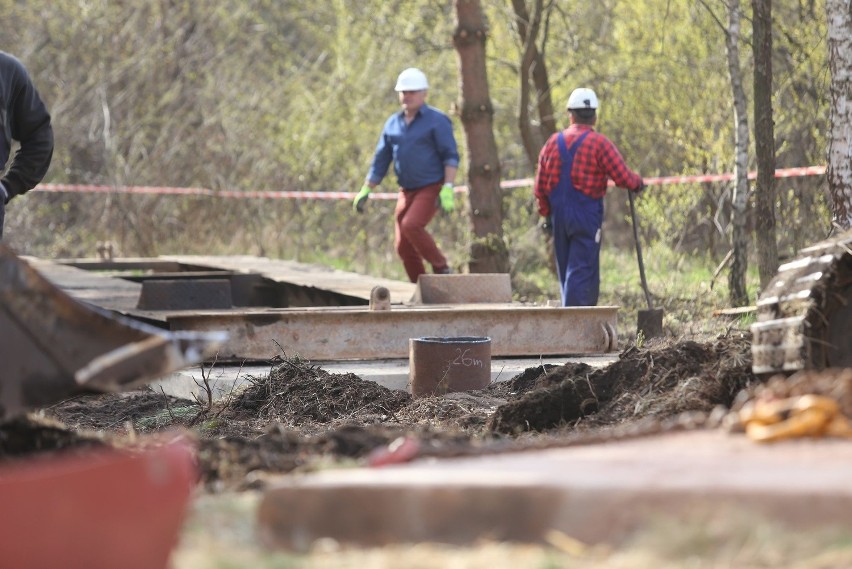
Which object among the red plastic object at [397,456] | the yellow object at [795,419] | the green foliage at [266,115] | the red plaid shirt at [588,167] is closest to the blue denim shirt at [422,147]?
the red plaid shirt at [588,167]

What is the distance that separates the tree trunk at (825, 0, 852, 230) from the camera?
9633 mm

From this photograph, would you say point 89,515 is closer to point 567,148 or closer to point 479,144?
point 567,148

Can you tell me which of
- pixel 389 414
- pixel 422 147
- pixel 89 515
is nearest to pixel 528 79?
pixel 422 147

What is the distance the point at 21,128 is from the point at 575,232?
17.8ft

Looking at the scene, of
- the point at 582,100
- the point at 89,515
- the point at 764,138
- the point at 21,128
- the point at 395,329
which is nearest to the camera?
the point at 89,515

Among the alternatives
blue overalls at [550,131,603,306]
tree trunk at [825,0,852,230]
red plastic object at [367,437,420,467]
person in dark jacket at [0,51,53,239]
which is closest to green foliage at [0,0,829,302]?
blue overalls at [550,131,603,306]

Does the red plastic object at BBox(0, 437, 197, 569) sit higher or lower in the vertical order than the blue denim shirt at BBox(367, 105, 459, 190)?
lower

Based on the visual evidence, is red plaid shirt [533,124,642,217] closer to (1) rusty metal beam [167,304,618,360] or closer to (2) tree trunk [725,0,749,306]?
(2) tree trunk [725,0,749,306]

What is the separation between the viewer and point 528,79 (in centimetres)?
1636

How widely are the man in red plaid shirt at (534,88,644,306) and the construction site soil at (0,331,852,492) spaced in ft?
13.9

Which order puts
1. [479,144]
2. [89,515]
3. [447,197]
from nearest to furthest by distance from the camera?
[89,515]
[447,197]
[479,144]

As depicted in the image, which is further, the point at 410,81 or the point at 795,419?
the point at 410,81

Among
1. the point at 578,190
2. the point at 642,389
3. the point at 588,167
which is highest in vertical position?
the point at 588,167

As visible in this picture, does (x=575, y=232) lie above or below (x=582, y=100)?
below
